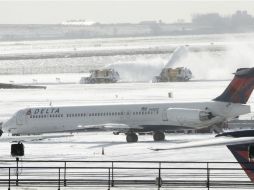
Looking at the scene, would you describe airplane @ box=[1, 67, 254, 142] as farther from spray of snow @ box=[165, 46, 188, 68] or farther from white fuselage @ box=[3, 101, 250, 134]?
spray of snow @ box=[165, 46, 188, 68]

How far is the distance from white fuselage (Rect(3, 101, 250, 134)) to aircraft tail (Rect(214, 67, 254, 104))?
0.56 m

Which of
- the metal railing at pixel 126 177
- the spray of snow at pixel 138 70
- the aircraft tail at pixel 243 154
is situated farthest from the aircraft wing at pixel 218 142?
the spray of snow at pixel 138 70

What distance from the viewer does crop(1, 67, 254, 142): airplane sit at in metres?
67.5

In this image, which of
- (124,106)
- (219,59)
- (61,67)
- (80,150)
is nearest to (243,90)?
(124,106)

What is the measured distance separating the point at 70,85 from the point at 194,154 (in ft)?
262

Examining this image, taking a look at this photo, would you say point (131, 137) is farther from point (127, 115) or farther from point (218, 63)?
point (218, 63)

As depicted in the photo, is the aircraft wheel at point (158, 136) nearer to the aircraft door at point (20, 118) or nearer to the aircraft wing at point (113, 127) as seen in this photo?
the aircraft wing at point (113, 127)

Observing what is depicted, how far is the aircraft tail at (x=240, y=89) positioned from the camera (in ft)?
223

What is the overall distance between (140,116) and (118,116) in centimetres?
177

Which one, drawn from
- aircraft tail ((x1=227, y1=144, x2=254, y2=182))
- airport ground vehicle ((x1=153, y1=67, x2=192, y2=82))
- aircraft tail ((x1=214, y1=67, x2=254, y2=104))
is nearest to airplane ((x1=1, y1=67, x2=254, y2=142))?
aircraft tail ((x1=214, y1=67, x2=254, y2=104))

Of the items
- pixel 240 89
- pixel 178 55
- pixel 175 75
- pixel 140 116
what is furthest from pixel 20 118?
pixel 178 55

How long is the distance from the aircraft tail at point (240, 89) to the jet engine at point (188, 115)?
70.1 inches

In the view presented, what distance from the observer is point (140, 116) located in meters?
68.8

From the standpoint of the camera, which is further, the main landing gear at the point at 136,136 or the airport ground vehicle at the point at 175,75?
the airport ground vehicle at the point at 175,75
